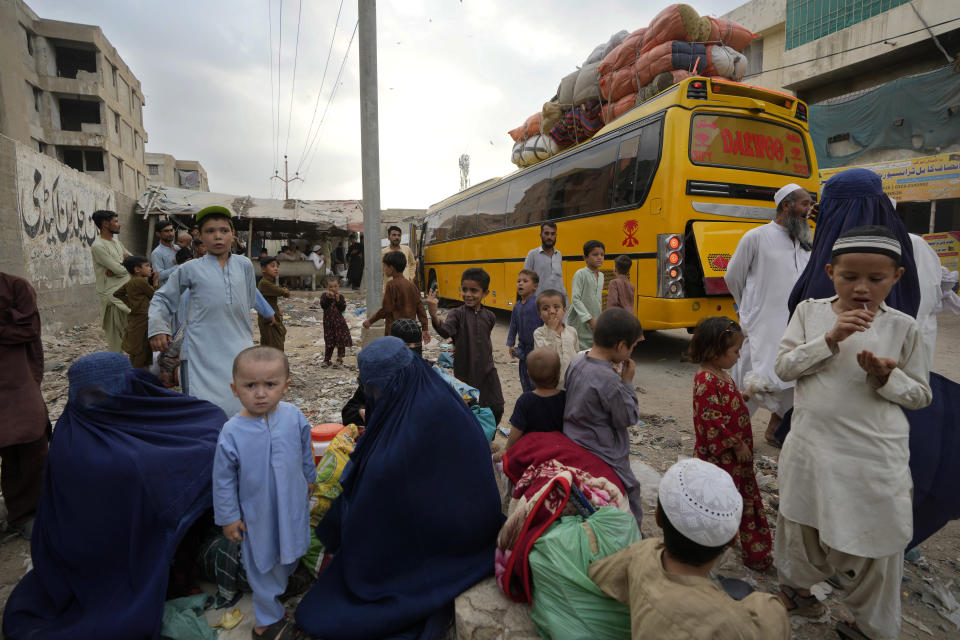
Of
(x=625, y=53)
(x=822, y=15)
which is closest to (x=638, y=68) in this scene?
(x=625, y=53)

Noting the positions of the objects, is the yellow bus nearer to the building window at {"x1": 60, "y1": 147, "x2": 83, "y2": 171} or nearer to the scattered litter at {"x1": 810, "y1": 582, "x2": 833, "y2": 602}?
the scattered litter at {"x1": 810, "y1": 582, "x2": 833, "y2": 602}

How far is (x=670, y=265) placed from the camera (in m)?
5.61

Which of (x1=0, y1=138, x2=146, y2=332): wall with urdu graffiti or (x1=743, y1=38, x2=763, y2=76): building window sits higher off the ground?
(x1=743, y1=38, x2=763, y2=76): building window

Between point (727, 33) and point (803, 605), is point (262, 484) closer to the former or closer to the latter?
point (803, 605)

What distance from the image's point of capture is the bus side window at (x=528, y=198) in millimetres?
8157

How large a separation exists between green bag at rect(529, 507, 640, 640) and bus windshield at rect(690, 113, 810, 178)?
5082 millimetres

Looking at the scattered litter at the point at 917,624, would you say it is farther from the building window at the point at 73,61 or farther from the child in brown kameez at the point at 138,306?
the building window at the point at 73,61

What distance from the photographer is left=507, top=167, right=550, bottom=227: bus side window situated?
8157 millimetres

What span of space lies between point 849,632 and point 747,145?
5570mm

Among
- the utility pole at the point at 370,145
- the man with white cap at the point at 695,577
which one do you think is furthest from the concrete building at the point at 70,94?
the man with white cap at the point at 695,577

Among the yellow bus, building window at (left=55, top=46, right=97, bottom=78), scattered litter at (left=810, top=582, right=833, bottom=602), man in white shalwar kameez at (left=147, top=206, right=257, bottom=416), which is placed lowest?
scattered litter at (left=810, top=582, right=833, bottom=602)

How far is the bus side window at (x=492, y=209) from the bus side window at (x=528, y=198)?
0.29m

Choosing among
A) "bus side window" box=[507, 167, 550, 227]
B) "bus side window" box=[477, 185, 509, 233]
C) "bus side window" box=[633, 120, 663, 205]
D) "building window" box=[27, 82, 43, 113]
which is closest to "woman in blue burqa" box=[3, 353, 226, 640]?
"bus side window" box=[633, 120, 663, 205]

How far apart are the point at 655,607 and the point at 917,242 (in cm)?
241
